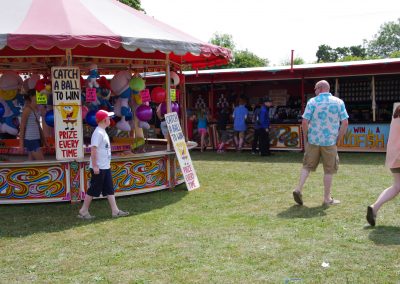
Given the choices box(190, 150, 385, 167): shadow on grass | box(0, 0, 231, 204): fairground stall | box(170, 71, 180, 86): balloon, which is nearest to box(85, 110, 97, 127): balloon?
box(0, 0, 231, 204): fairground stall

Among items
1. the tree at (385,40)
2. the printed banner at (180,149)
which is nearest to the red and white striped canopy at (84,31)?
the printed banner at (180,149)

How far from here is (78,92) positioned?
8.14 meters

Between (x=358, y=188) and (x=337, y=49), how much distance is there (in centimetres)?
7902

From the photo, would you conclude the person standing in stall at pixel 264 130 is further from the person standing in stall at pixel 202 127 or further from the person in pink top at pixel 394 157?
the person in pink top at pixel 394 157

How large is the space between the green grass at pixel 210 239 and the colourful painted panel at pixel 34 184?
0.18 meters

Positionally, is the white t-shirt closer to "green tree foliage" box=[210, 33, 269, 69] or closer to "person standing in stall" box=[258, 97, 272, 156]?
"person standing in stall" box=[258, 97, 272, 156]

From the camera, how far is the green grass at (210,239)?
15.8ft

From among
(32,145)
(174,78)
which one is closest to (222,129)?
(174,78)

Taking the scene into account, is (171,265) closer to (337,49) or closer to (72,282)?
(72,282)

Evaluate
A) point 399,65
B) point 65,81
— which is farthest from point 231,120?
point 65,81

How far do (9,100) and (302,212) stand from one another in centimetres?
661

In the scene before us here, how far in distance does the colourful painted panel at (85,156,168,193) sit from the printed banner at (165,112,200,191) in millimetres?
329

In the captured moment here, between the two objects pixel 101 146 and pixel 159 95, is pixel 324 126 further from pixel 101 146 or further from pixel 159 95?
pixel 159 95

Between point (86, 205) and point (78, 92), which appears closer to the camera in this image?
point (86, 205)
